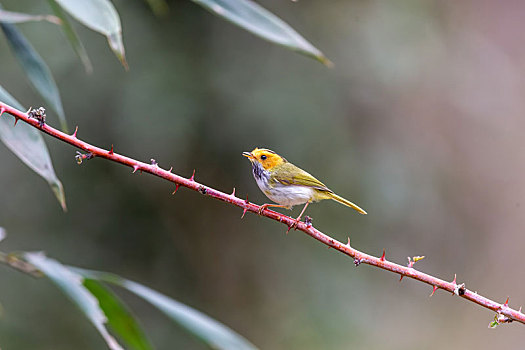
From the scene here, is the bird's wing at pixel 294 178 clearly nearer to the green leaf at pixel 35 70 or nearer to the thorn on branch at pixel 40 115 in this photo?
the green leaf at pixel 35 70

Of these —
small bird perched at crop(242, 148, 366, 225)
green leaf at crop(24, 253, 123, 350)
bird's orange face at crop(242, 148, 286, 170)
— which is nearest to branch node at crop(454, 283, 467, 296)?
green leaf at crop(24, 253, 123, 350)

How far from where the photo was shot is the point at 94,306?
1.79 m

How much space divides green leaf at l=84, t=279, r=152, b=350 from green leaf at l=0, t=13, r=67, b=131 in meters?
0.58

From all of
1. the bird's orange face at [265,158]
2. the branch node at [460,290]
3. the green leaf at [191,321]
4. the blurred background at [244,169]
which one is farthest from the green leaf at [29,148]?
the blurred background at [244,169]

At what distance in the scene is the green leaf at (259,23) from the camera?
1.75 metres

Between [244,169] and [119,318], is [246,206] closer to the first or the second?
[119,318]

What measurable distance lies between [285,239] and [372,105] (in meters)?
1.54

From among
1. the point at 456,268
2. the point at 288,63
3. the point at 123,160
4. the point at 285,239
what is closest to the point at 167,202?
the point at 285,239

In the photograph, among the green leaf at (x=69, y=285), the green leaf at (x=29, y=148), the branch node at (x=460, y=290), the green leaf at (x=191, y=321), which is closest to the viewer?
the branch node at (x=460, y=290)

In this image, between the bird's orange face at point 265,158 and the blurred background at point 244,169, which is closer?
the bird's orange face at point 265,158

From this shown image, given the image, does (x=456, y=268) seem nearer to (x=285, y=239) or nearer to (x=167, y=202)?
(x=285, y=239)

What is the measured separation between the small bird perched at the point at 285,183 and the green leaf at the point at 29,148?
108cm

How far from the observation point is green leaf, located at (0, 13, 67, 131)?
71.8 inches

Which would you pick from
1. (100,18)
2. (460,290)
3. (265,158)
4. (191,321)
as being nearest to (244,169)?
(265,158)
